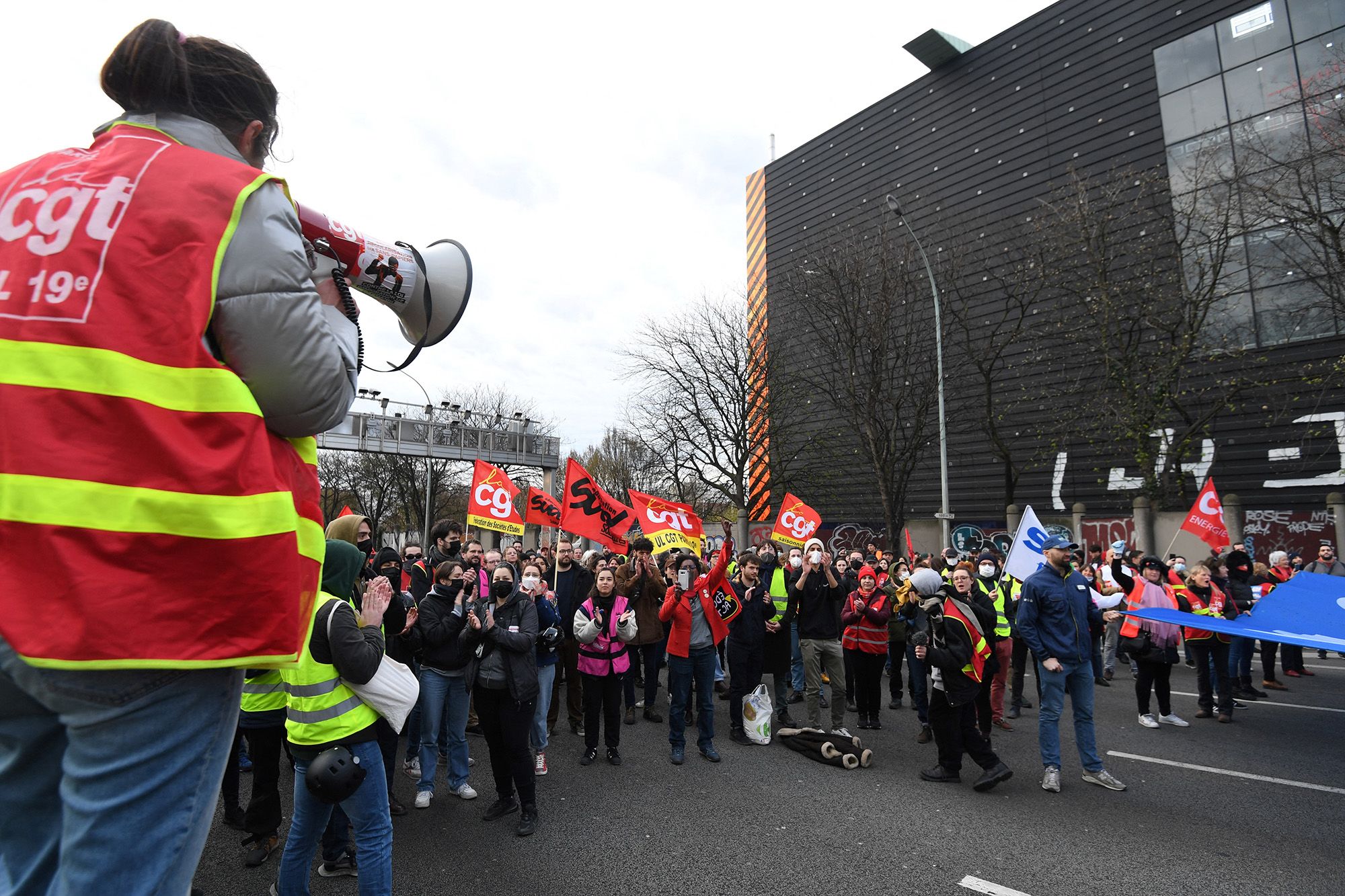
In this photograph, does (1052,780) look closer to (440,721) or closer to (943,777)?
(943,777)

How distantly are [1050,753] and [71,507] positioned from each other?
7.46 metres

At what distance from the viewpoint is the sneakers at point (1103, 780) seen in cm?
630

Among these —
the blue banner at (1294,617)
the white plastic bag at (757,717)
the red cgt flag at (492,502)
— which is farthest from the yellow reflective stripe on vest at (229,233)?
the red cgt flag at (492,502)

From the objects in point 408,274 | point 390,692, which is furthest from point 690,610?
point 408,274

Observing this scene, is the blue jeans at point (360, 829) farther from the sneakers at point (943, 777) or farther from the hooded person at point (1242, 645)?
the hooded person at point (1242, 645)

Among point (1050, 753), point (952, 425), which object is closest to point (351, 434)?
point (952, 425)

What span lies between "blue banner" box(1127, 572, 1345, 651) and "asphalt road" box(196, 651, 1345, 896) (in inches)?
50.0

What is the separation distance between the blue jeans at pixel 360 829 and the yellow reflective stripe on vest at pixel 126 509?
2941 mm

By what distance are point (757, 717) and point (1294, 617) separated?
632 centimetres

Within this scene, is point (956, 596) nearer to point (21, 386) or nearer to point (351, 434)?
point (21, 386)

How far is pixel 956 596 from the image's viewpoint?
7.14 metres

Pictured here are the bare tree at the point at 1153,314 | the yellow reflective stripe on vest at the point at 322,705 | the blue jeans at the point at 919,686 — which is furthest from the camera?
the bare tree at the point at 1153,314

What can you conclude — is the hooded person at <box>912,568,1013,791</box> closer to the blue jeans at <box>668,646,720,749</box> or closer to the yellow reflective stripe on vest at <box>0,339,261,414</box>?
the blue jeans at <box>668,646,720,749</box>

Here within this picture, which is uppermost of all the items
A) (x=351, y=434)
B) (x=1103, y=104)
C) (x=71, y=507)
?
(x=1103, y=104)
